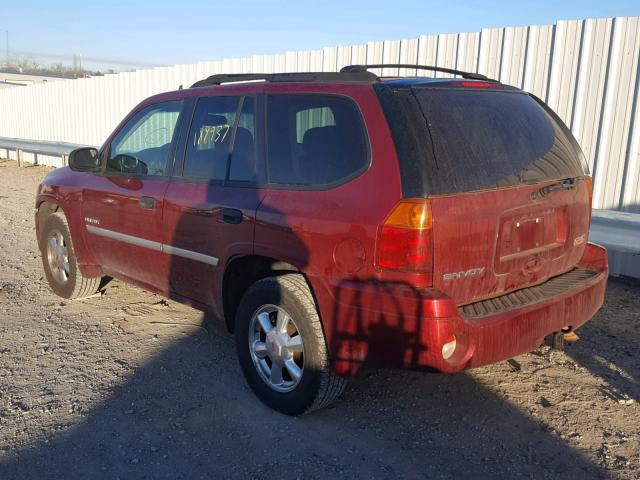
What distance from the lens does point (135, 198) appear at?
4.53m

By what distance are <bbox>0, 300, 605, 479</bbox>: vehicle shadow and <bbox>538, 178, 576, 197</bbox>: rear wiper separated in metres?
1.20

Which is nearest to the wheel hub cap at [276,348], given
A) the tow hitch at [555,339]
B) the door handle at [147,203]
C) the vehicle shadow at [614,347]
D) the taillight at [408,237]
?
the taillight at [408,237]

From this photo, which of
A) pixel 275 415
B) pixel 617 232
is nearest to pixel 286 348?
pixel 275 415

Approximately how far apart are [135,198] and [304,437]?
2199 millimetres

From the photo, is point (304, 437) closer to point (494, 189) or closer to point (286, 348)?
point (286, 348)

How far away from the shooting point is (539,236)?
3375 millimetres

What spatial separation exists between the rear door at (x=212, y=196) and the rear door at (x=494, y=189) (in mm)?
1117

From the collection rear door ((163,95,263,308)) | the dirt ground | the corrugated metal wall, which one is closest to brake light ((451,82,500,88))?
rear door ((163,95,263,308))

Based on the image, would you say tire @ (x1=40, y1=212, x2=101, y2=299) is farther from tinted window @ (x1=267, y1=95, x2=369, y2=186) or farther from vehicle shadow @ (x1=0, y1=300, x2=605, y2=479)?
tinted window @ (x1=267, y1=95, x2=369, y2=186)

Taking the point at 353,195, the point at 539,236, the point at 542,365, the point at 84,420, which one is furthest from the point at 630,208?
the point at 84,420

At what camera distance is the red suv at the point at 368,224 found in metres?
2.96

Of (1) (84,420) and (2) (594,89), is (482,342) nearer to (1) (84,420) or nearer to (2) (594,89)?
(1) (84,420)

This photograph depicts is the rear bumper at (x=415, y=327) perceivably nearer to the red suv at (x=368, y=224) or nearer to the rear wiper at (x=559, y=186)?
the red suv at (x=368, y=224)

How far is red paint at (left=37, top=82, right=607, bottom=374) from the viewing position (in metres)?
2.94
